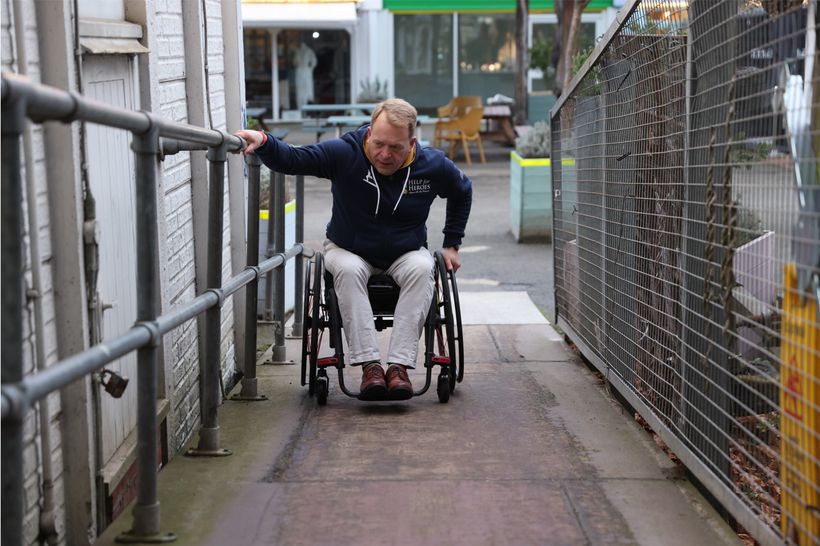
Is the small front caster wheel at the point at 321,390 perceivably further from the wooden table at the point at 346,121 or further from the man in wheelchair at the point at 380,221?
the wooden table at the point at 346,121

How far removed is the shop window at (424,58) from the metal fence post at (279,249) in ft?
65.6

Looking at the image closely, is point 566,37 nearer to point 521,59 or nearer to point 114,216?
point 521,59

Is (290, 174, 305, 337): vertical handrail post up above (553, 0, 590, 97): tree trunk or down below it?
below

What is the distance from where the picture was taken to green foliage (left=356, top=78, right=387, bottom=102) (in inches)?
888

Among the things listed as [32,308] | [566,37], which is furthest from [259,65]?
[32,308]

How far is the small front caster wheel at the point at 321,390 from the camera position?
15.8ft

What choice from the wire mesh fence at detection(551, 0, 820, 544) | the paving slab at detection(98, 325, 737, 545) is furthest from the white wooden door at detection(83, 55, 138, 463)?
the wire mesh fence at detection(551, 0, 820, 544)

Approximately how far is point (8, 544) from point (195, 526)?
3.58ft

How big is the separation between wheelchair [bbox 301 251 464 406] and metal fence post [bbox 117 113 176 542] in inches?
63.4

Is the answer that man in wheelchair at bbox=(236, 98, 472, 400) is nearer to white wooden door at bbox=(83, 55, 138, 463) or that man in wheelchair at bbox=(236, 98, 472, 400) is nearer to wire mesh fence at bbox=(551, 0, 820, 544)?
white wooden door at bbox=(83, 55, 138, 463)

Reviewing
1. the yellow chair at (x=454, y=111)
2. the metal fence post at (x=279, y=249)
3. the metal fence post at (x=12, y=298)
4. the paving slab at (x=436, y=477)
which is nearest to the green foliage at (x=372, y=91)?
the yellow chair at (x=454, y=111)

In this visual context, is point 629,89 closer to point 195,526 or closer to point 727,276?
point 727,276

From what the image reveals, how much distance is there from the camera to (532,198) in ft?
37.1

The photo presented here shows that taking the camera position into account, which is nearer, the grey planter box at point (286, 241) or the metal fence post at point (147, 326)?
the metal fence post at point (147, 326)
